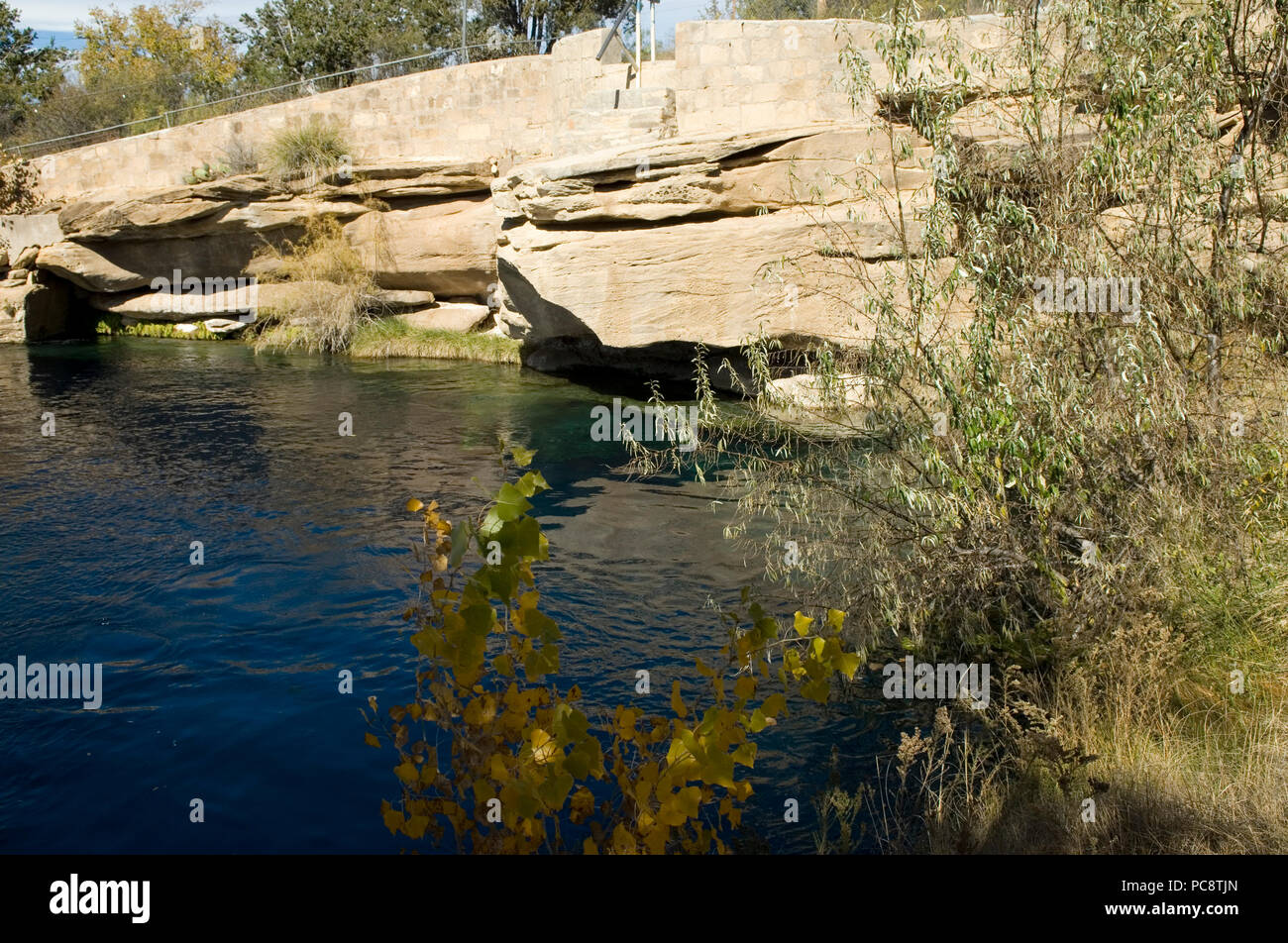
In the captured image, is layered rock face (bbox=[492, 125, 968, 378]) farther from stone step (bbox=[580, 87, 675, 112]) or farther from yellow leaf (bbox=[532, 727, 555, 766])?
yellow leaf (bbox=[532, 727, 555, 766])

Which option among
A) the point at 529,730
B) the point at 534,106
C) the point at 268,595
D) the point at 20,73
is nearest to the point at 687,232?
the point at 268,595

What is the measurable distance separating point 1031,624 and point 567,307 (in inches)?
321

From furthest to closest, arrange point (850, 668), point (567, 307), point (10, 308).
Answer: point (10, 308), point (567, 307), point (850, 668)

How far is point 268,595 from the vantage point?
26.4ft

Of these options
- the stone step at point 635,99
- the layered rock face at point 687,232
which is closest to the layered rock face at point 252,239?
the stone step at point 635,99

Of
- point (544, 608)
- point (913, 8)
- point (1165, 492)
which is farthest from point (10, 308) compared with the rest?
point (1165, 492)

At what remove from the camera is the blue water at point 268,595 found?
5.47 meters

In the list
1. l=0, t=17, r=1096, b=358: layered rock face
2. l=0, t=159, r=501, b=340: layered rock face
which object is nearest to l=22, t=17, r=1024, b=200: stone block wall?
l=0, t=17, r=1096, b=358: layered rock face

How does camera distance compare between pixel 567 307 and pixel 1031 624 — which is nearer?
pixel 1031 624

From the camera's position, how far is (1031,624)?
6207mm

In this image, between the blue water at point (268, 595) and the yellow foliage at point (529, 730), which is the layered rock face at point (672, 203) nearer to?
the blue water at point (268, 595)

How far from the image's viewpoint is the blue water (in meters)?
5.47

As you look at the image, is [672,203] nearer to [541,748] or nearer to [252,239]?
[541,748]
